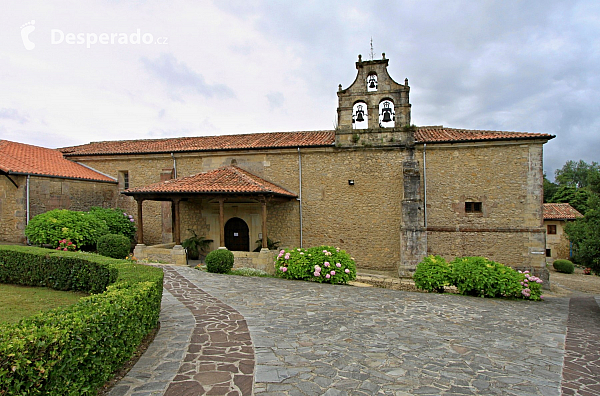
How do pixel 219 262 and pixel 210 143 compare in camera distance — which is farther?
pixel 210 143

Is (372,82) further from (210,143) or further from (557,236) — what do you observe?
(557,236)

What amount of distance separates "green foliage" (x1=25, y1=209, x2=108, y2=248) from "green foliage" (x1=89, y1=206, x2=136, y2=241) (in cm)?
175

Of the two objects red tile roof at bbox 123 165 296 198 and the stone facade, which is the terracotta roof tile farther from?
the stone facade

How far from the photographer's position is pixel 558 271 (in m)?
25.0

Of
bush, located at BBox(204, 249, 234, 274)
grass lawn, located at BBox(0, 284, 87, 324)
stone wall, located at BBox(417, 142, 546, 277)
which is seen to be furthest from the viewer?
stone wall, located at BBox(417, 142, 546, 277)

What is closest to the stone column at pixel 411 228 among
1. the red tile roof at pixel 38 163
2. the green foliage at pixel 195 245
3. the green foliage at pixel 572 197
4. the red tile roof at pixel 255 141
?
the red tile roof at pixel 255 141

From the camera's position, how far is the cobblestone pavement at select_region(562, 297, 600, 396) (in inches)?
166

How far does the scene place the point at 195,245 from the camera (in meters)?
15.6

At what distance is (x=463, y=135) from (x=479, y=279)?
770 cm

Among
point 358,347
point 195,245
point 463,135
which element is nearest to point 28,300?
point 358,347

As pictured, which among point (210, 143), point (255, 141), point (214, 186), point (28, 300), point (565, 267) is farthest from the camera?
point (565, 267)

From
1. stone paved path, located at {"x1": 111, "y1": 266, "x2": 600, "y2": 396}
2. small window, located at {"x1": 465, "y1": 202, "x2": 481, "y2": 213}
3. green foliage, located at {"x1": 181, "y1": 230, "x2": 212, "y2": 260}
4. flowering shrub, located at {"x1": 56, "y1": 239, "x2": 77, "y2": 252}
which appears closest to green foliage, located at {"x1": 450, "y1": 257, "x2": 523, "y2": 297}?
stone paved path, located at {"x1": 111, "y1": 266, "x2": 600, "y2": 396}

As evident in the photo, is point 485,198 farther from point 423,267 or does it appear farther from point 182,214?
point 182,214

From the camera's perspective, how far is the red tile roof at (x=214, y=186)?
13.3 metres
